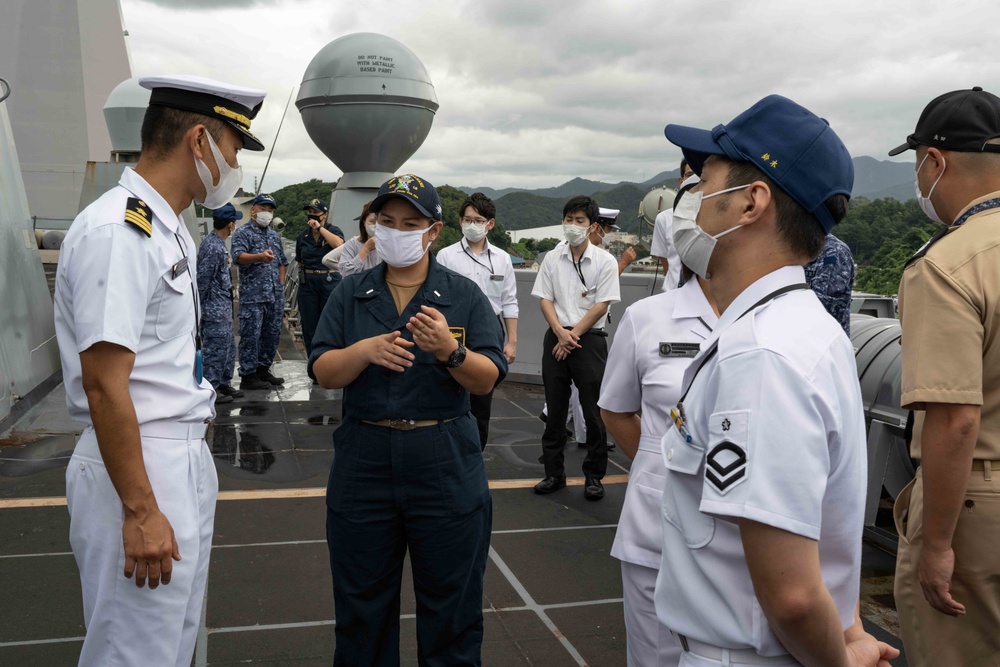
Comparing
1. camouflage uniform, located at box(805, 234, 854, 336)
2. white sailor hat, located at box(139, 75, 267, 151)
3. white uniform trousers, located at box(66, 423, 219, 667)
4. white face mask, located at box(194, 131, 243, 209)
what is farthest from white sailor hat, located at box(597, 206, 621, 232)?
white uniform trousers, located at box(66, 423, 219, 667)

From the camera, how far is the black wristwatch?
2.67 metres

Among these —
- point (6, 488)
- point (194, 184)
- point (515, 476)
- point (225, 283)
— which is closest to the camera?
point (194, 184)

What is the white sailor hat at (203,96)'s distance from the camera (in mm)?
2238

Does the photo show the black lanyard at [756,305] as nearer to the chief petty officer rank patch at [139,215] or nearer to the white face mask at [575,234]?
the chief petty officer rank patch at [139,215]

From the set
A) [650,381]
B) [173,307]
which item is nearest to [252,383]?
[173,307]

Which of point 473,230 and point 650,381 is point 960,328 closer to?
point 650,381

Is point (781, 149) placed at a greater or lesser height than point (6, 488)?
greater

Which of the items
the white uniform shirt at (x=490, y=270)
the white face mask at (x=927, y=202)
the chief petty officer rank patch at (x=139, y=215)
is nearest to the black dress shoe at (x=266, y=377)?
the white uniform shirt at (x=490, y=270)

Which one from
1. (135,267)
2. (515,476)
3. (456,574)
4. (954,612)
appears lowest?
(515,476)

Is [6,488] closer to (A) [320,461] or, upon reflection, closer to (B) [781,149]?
(A) [320,461]

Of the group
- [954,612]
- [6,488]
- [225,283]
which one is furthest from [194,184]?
[225,283]

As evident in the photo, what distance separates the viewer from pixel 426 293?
2.89 meters

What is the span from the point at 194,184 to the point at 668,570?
1761 millimetres

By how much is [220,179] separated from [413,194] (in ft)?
2.54
